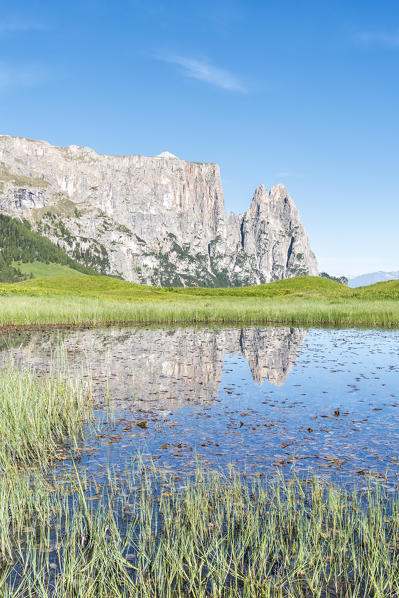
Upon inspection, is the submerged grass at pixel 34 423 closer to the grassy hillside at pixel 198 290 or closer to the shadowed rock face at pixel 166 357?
the shadowed rock face at pixel 166 357

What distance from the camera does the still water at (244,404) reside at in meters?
10.6

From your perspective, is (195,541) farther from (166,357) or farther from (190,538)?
(166,357)

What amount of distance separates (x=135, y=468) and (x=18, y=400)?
443 cm

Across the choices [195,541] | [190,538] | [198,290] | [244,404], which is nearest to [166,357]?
[244,404]

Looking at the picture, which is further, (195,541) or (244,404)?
(244,404)

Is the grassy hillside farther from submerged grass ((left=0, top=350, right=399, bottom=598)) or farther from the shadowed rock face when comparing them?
submerged grass ((left=0, top=350, right=399, bottom=598))

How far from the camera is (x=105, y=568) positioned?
6.09 meters

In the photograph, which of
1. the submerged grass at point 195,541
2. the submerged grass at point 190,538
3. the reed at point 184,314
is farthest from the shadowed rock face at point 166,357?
the submerged grass at point 195,541

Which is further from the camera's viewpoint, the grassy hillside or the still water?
the grassy hillside

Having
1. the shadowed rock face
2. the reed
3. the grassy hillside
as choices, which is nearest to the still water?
the shadowed rock face

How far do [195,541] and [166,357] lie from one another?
756 inches

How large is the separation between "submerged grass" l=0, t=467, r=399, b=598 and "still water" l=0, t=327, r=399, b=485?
1248 millimetres

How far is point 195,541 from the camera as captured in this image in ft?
21.9

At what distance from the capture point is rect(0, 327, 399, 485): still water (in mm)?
10609
